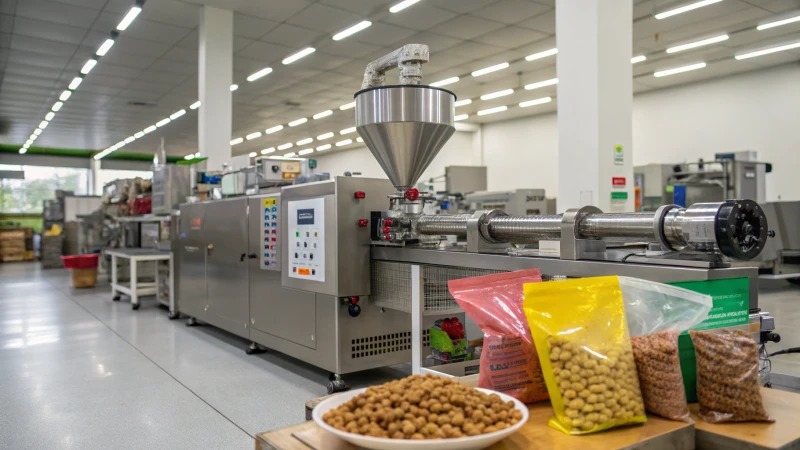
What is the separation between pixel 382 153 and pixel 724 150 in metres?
9.55

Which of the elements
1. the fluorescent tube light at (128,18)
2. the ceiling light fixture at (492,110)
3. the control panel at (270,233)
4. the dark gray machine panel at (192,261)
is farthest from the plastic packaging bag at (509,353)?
the ceiling light fixture at (492,110)

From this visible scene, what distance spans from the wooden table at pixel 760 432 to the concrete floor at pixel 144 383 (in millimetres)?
1956

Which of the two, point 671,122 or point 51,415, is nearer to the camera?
point 51,415

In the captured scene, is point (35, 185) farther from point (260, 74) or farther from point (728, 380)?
point (728, 380)

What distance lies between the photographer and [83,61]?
8.87 m

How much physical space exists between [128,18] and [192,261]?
11.9 feet

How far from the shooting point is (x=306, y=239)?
337 centimetres

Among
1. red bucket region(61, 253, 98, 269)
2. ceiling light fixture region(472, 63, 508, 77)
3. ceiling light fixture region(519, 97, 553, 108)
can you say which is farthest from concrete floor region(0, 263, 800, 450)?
ceiling light fixture region(519, 97, 553, 108)

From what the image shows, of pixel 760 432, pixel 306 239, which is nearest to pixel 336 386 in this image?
pixel 306 239

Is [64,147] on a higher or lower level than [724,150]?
higher

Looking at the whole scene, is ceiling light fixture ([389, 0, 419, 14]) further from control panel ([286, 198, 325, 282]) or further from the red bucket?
the red bucket

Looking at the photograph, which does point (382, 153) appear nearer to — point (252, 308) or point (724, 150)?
point (252, 308)

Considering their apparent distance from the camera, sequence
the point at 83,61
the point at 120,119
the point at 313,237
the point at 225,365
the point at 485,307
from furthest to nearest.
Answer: the point at 120,119, the point at 83,61, the point at 225,365, the point at 313,237, the point at 485,307

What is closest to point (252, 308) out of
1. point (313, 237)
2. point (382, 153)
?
point (313, 237)
